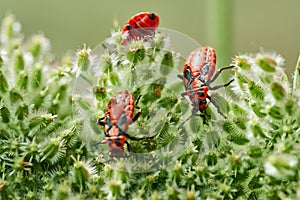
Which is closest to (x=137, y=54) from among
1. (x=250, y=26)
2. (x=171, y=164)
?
(x=171, y=164)

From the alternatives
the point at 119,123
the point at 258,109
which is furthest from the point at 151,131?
the point at 258,109

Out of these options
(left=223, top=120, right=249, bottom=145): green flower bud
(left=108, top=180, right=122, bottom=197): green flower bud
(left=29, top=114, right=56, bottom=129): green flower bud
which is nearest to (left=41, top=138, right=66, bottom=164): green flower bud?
(left=29, top=114, right=56, bottom=129): green flower bud

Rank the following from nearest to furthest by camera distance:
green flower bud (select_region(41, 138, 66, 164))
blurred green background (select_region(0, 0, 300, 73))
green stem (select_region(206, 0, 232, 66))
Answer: green flower bud (select_region(41, 138, 66, 164))
green stem (select_region(206, 0, 232, 66))
blurred green background (select_region(0, 0, 300, 73))

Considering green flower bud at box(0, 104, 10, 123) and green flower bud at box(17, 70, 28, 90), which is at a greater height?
green flower bud at box(17, 70, 28, 90)

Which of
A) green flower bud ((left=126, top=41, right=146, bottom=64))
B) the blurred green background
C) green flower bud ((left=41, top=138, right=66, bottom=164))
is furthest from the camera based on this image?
the blurred green background

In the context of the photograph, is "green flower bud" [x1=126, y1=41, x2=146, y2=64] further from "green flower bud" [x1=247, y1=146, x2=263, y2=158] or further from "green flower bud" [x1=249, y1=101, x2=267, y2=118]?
"green flower bud" [x1=247, y1=146, x2=263, y2=158]
